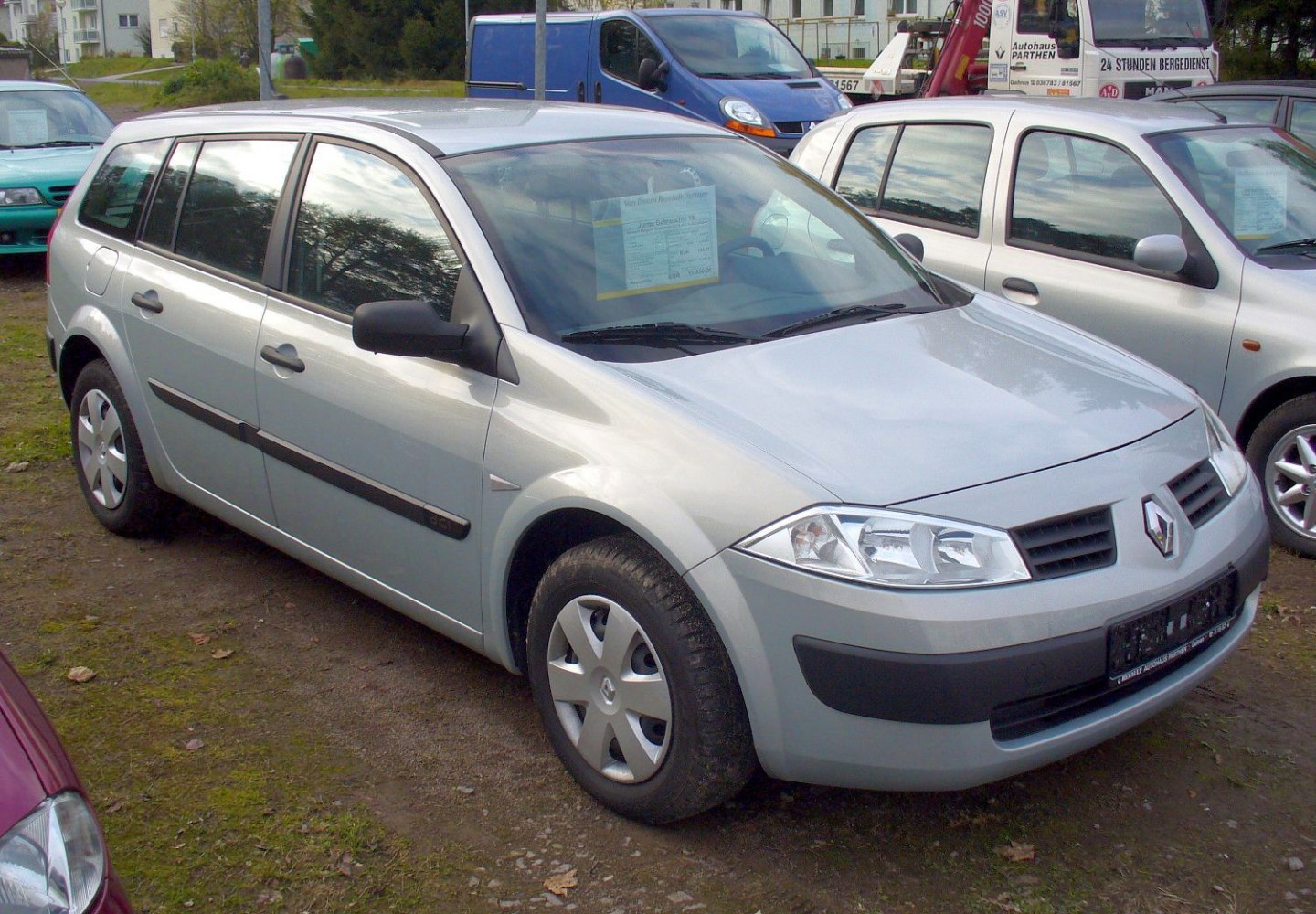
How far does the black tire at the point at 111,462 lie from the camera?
4973mm

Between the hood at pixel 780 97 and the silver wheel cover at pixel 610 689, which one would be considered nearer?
the silver wheel cover at pixel 610 689

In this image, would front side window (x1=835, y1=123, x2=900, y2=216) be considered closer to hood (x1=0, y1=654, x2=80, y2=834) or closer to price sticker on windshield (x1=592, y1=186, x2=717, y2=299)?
price sticker on windshield (x1=592, y1=186, x2=717, y2=299)

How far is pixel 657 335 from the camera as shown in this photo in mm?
3492

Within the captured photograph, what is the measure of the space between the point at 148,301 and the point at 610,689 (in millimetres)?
2508

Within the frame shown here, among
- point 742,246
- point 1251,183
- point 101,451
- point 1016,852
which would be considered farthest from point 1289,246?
point 101,451

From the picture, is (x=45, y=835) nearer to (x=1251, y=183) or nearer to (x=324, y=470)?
(x=324, y=470)

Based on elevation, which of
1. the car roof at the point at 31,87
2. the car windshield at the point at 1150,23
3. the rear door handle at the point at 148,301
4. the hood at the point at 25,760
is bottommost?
the hood at the point at 25,760

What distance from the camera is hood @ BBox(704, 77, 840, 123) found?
1369 centimetres

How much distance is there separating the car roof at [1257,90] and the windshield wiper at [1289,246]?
2462 millimetres

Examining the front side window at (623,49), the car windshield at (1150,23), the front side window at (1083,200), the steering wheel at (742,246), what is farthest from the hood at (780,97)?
the steering wheel at (742,246)

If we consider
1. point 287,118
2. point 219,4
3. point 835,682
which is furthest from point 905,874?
point 219,4

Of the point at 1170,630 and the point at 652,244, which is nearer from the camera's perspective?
the point at 1170,630

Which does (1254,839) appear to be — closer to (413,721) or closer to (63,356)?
(413,721)

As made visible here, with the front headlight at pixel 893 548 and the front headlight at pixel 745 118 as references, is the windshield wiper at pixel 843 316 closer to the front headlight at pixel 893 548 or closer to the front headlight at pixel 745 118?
the front headlight at pixel 893 548
